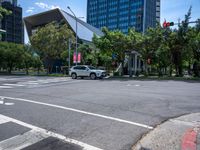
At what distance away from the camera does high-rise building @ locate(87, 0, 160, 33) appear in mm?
125625

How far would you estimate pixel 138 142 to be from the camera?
16.9 ft

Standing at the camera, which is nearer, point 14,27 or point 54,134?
point 54,134

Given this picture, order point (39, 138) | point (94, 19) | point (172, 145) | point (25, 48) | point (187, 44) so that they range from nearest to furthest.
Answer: point (172, 145) → point (39, 138) → point (187, 44) → point (25, 48) → point (94, 19)

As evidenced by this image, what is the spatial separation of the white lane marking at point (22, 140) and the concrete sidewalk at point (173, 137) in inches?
88.1

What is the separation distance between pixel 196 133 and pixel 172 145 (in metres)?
1.25

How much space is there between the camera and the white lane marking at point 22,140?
15.7ft

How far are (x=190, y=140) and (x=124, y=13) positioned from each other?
131 meters

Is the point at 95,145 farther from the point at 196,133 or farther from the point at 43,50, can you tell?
the point at 43,50

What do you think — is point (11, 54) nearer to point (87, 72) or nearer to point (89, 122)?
point (87, 72)

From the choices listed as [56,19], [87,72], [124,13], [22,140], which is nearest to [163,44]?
[87,72]

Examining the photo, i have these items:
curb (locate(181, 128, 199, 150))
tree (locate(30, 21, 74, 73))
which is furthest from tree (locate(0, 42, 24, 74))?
curb (locate(181, 128, 199, 150))

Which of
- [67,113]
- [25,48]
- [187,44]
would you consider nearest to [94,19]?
[25,48]

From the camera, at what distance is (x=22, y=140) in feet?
16.9

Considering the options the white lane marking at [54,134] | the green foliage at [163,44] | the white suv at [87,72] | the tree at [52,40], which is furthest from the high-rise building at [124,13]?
the white lane marking at [54,134]
